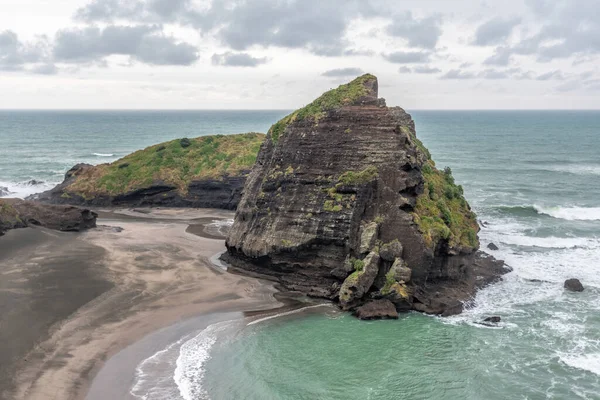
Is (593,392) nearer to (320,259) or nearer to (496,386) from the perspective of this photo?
(496,386)

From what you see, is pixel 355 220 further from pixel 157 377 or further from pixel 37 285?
pixel 37 285

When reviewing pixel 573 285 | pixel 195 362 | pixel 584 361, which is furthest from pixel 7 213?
pixel 573 285

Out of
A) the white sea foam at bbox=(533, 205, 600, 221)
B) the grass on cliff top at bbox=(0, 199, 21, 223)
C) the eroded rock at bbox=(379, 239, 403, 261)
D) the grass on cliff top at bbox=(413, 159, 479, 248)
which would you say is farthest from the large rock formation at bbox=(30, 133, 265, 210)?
the white sea foam at bbox=(533, 205, 600, 221)

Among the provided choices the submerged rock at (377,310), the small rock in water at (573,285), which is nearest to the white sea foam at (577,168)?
the small rock in water at (573,285)

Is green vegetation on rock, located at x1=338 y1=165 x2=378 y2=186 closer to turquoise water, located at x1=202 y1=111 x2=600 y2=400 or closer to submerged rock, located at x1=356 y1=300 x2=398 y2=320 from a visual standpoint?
submerged rock, located at x1=356 y1=300 x2=398 y2=320

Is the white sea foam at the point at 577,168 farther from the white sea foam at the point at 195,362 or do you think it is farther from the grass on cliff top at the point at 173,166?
the white sea foam at the point at 195,362

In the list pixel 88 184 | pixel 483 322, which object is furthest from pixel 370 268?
pixel 88 184
